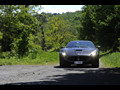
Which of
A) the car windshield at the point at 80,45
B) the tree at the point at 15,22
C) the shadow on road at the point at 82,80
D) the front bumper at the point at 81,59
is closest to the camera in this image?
the shadow on road at the point at 82,80

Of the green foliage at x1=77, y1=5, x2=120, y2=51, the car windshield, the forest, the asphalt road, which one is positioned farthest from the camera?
the green foliage at x1=77, y1=5, x2=120, y2=51

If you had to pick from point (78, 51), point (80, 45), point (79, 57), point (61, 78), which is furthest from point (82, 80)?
point (80, 45)

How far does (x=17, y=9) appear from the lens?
24.0 m

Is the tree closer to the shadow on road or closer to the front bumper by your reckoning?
the front bumper

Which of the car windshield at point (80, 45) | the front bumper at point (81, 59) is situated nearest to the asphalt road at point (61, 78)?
the front bumper at point (81, 59)

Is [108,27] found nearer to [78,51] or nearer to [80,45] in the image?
[80,45]

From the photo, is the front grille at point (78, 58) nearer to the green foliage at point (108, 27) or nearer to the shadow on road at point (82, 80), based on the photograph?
the shadow on road at point (82, 80)

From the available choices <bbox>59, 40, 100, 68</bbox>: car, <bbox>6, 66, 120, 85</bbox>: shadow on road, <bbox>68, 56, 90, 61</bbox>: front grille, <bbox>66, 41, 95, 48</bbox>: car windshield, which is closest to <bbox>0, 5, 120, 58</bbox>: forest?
<bbox>66, 41, 95, 48</bbox>: car windshield
